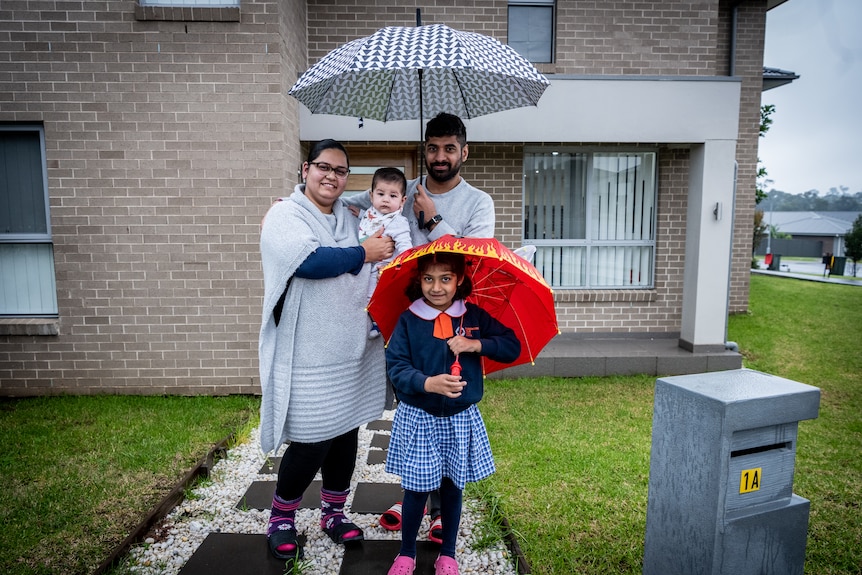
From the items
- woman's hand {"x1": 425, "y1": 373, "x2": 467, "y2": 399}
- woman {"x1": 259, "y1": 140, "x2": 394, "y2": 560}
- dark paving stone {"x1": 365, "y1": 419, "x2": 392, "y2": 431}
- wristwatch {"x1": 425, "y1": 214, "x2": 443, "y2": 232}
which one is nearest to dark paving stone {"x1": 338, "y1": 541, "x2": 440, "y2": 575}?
woman {"x1": 259, "y1": 140, "x2": 394, "y2": 560}

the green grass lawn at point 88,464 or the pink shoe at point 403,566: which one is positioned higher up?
the pink shoe at point 403,566

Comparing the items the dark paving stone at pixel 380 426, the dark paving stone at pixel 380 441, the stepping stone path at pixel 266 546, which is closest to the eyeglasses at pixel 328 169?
the stepping stone path at pixel 266 546

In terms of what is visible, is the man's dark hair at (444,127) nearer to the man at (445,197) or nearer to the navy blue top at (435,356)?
the man at (445,197)

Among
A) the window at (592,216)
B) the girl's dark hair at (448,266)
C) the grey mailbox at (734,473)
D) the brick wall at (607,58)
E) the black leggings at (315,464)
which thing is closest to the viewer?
the grey mailbox at (734,473)

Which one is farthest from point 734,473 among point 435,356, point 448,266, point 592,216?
point 592,216

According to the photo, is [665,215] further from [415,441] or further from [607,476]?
[415,441]

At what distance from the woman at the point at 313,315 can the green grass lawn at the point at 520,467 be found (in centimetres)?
134

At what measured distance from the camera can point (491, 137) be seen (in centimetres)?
639

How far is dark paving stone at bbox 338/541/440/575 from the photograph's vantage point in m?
2.78

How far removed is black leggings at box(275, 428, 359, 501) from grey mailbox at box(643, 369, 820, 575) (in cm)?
166

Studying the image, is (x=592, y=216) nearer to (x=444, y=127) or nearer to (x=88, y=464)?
(x=444, y=127)

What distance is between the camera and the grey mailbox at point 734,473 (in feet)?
6.73

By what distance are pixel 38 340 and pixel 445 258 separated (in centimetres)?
536

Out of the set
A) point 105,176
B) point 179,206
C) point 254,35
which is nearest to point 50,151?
point 105,176
